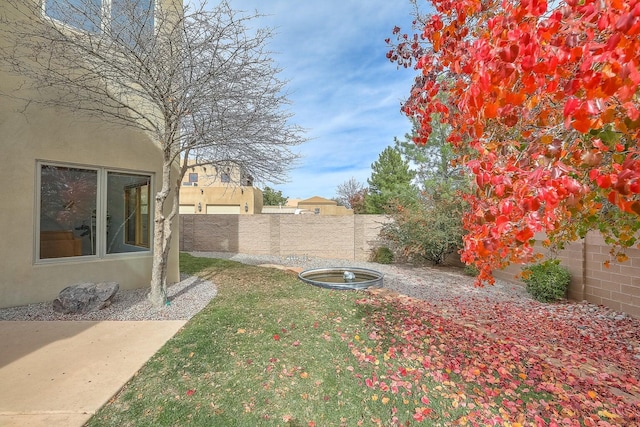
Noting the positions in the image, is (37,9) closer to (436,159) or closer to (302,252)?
(302,252)

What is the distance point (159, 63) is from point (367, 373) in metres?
5.27

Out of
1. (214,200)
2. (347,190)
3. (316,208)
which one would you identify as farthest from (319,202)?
(214,200)

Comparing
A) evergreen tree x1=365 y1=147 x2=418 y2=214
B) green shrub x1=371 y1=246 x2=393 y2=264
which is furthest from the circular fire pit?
evergreen tree x1=365 y1=147 x2=418 y2=214

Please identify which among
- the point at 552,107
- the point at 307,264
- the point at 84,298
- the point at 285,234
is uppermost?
the point at 552,107

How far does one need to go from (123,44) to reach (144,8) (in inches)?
40.3

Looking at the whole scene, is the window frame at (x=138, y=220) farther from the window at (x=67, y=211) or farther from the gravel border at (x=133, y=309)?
the gravel border at (x=133, y=309)

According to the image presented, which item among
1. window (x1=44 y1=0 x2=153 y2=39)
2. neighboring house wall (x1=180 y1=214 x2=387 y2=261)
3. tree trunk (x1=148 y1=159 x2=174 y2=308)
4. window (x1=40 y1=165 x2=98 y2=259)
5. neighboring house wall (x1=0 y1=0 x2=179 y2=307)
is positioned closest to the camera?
window (x1=44 y1=0 x2=153 y2=39)

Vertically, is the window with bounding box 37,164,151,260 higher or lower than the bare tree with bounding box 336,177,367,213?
lower

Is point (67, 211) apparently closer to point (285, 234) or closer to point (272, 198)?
point (285, 234)

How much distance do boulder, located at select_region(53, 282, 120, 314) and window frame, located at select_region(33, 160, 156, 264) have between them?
0.77 m

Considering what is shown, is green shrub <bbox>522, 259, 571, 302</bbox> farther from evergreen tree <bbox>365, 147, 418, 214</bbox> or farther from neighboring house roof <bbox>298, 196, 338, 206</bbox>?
neighboring house roof <bbox>298, 196, 338, 206</bbox>

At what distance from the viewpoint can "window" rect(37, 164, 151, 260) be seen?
5.68 meters

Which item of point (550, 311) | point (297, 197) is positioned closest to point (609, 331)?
point (550, 311)

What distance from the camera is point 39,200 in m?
5.55
